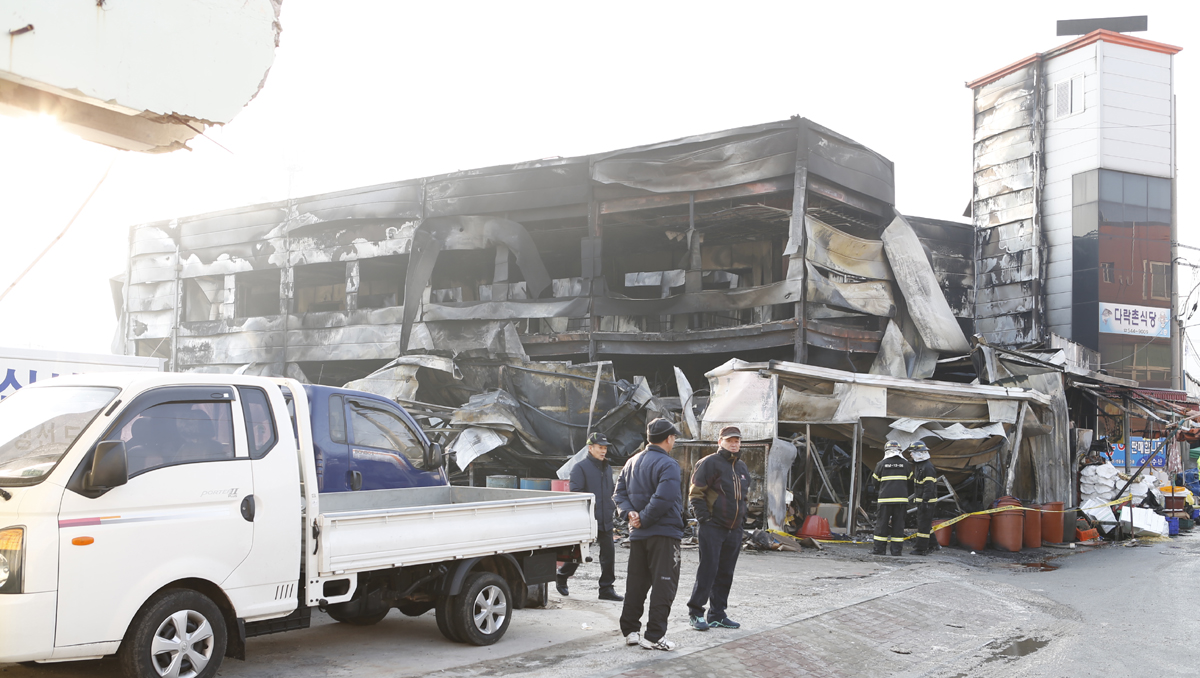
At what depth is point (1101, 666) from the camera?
7086mm

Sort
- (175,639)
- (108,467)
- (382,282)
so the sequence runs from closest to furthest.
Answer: (108,467), (175,639), (382,282)

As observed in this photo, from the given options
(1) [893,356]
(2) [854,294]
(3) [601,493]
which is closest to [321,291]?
(2) [854,294]

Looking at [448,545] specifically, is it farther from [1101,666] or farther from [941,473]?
[941,473]

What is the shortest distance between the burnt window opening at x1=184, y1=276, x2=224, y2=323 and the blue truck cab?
2408cm

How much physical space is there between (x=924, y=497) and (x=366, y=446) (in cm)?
923

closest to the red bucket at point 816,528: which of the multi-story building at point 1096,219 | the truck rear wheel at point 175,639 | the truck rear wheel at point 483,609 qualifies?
the truck rear wheel at point 483,609

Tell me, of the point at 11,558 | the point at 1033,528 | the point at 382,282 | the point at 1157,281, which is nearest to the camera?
the point at 11,558

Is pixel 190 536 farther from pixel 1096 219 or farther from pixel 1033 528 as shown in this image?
pixel 1096 219

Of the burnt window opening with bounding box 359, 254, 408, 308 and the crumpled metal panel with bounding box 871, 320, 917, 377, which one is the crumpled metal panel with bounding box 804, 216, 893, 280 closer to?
the crumpled metal panel with bounding box 871, 320, 917, 377

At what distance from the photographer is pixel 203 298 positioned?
104 ft

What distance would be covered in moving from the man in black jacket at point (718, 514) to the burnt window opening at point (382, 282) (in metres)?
22.7

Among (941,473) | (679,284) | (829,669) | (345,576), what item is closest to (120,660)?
(345,576)

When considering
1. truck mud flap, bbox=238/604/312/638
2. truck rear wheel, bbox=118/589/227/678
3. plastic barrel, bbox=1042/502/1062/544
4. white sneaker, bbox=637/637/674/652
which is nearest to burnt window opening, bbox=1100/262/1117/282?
plastic barrel, bbox=1042/502/1062/544

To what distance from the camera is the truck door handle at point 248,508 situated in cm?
560
